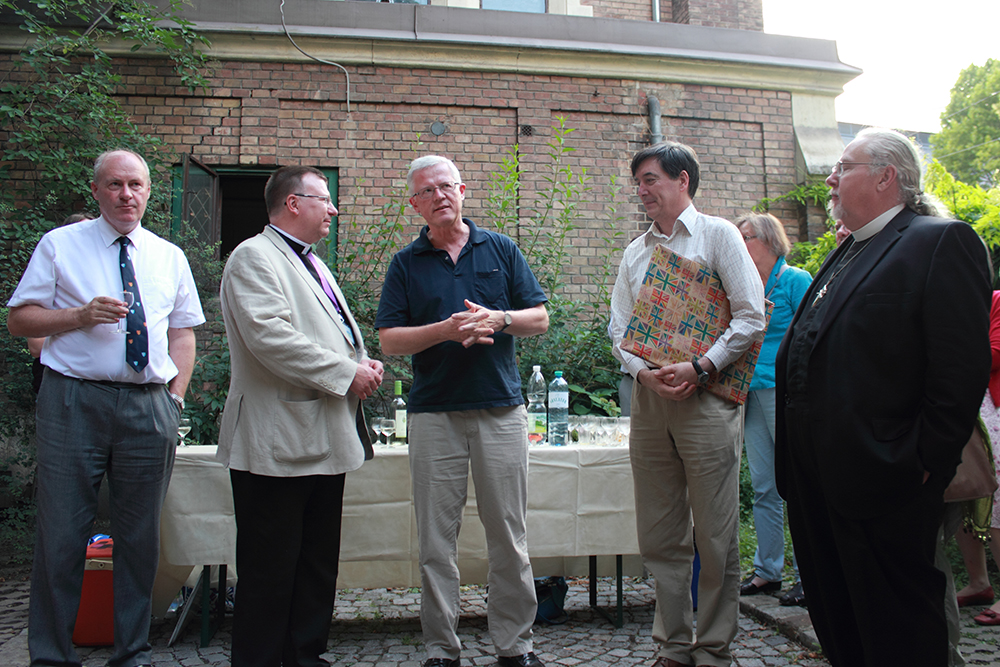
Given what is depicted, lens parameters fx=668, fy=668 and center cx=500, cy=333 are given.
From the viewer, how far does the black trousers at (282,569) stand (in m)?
2.41

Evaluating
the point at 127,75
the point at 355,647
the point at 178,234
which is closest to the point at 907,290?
the point at 355,647

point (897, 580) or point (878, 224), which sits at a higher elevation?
point (878, 224)

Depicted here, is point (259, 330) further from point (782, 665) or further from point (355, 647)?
point (782, 665)

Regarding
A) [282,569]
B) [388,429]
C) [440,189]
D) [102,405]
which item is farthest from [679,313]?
[102,405]

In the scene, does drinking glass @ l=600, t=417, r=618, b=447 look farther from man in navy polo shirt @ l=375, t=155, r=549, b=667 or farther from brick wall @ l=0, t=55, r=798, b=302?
brick wall @ l=0, t=55, r=798, b=302

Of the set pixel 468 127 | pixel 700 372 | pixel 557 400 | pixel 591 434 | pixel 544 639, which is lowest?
pixel 544 639

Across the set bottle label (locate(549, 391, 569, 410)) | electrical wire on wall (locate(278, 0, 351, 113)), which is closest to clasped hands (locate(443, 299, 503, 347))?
bottle label (locate(549, 391, 569, 410))

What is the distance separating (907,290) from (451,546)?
6.15 feet

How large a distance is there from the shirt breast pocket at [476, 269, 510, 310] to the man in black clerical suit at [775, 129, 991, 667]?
1238 millimetres

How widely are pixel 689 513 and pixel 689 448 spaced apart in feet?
1.04

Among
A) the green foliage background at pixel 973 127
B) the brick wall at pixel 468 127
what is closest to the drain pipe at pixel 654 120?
the brick wall at pixel 468 127

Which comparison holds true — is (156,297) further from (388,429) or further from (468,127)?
(468,127)

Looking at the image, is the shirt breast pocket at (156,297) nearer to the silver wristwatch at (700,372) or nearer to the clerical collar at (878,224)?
the silver wristwatch at (700,372)

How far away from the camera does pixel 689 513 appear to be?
2.71 m
